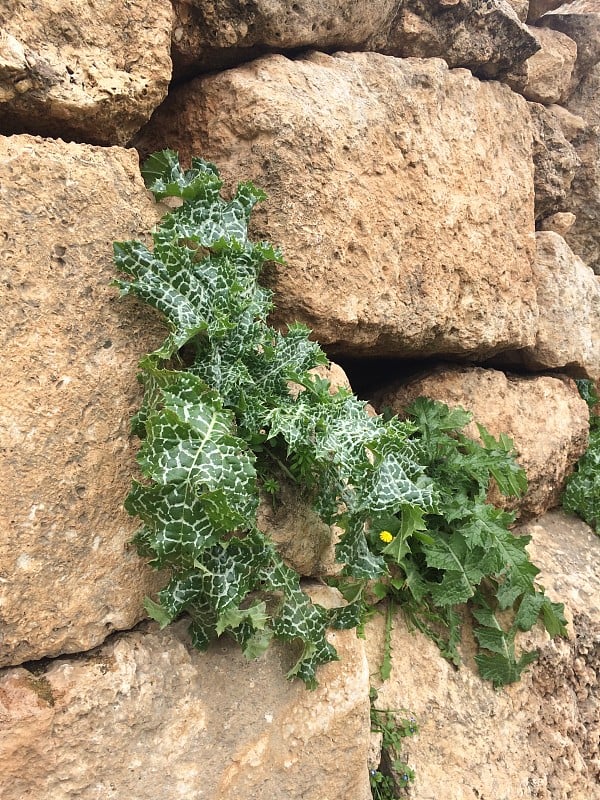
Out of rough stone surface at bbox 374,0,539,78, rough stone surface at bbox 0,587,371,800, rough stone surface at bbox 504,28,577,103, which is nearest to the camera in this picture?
rough stone surface at bbox 0,587,371,800

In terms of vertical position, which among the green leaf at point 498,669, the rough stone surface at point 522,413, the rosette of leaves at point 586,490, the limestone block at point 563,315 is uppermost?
the limestone block at point 563,315

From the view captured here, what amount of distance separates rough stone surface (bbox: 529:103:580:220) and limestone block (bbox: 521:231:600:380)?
32cm

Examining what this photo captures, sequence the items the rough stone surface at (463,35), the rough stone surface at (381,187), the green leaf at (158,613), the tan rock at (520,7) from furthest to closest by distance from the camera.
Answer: the tan rock at (520,7) → the rough stone surface at (463,35) → the rough stone surface at (381,187) → the green leaf at (158,613)

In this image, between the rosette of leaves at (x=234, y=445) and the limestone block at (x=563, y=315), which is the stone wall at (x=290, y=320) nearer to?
the limestone block at (x=563, y=315)

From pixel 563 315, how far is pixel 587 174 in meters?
1.42

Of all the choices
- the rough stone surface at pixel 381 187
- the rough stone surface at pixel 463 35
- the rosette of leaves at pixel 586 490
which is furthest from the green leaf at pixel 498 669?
the rough stone surface at pixel 463 35

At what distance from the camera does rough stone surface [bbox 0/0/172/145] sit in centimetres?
194

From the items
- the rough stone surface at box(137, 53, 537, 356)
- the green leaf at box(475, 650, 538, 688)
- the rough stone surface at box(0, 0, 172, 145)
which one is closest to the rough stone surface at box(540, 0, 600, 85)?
the rough stone surface at box(137, 53, 537, 356)

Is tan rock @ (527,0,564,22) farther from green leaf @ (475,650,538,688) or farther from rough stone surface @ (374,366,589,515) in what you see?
green leaf @ (475,650,538,688)

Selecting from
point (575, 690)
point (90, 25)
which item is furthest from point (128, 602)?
point (575, 690)

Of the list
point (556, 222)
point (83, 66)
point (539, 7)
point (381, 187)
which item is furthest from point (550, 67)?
point (83, 66)

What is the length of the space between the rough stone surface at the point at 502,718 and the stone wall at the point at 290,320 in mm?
11

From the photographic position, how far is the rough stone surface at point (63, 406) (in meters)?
1.80

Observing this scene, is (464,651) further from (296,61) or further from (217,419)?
(296,61)
